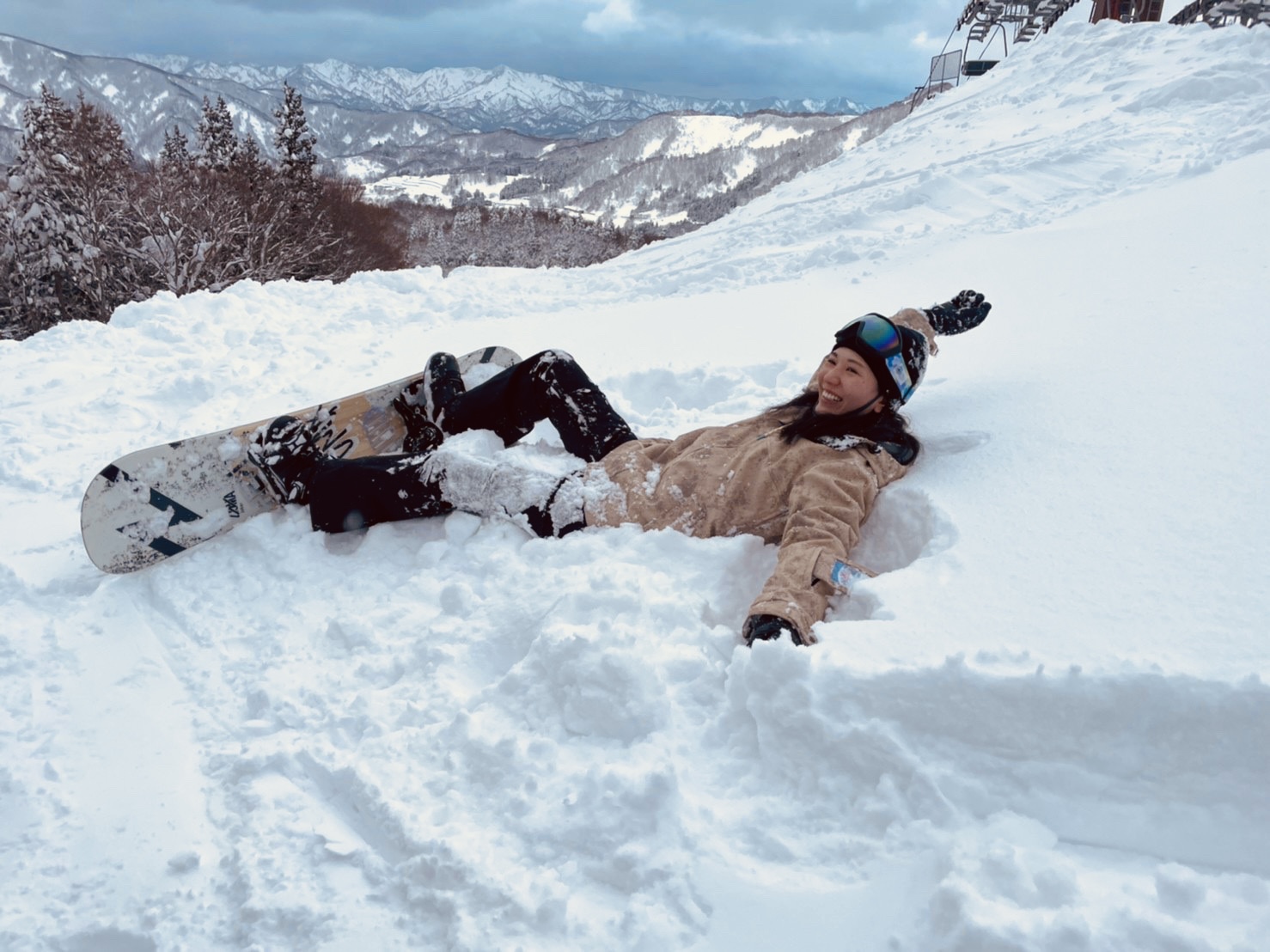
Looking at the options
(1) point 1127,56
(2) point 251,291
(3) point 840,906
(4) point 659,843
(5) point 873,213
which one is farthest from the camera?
(1) point 1127,56

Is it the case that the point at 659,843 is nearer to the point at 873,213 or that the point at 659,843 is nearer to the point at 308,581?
the point at 308,581

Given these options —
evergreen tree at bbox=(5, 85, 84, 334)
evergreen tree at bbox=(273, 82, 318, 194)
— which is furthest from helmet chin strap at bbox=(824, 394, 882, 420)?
evergreen tree at bbox=(273, 82, 318, 194)

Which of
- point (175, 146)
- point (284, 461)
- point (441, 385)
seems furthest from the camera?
point (175, 146)

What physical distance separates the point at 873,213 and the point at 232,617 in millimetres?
6348

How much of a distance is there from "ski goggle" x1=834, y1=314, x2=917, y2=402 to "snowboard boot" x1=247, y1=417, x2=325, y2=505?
1923 millimetres

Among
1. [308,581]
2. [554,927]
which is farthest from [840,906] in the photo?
[308,581]

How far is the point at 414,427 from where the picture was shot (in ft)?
10.7

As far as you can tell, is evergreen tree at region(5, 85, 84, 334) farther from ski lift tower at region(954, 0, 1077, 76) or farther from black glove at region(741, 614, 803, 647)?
black glove at region(741, 614, 803, 647)

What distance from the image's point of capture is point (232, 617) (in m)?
2.23

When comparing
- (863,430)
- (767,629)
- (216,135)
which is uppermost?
(216,135)

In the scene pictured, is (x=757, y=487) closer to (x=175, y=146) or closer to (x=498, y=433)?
(x=498, y=433)

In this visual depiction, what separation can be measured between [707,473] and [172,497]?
5.84 feet

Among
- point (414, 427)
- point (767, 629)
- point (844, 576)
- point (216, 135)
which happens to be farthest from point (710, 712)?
point (216, 135)

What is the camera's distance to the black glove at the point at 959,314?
3105 mm
